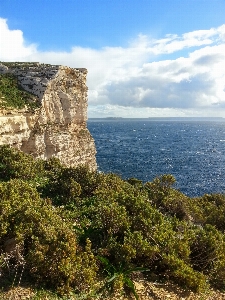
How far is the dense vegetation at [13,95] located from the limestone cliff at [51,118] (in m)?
0.48

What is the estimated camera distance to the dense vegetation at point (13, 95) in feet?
95.7

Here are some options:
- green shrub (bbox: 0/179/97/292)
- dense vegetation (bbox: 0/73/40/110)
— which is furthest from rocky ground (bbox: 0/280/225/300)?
dense vegetation (bbox: 0/73/40/110)

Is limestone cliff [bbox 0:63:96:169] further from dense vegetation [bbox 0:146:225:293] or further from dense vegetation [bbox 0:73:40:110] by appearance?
dense vegetation [bbox 0:146:225:293]

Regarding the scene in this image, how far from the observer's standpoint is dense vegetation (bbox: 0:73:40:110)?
95.7ft

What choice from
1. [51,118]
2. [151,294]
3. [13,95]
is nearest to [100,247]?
[151,294]

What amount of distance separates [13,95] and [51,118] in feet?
16.7

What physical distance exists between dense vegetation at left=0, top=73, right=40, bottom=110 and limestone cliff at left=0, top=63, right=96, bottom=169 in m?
0.48

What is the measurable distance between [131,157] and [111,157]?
18.0 feet

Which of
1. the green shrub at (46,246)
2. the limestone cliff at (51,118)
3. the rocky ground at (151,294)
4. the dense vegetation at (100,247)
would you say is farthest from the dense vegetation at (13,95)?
the rocky ground at (151,294)

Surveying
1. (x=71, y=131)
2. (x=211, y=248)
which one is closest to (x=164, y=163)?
(x=71, y=131)

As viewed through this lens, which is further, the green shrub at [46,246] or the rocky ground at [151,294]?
the green shrub at [46,246]

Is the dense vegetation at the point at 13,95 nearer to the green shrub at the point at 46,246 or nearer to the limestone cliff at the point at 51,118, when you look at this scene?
the limestone cliff at the point at 51,118

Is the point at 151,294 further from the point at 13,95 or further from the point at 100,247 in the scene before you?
the point at 13,95

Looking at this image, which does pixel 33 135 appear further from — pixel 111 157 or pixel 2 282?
pixel 111 157
